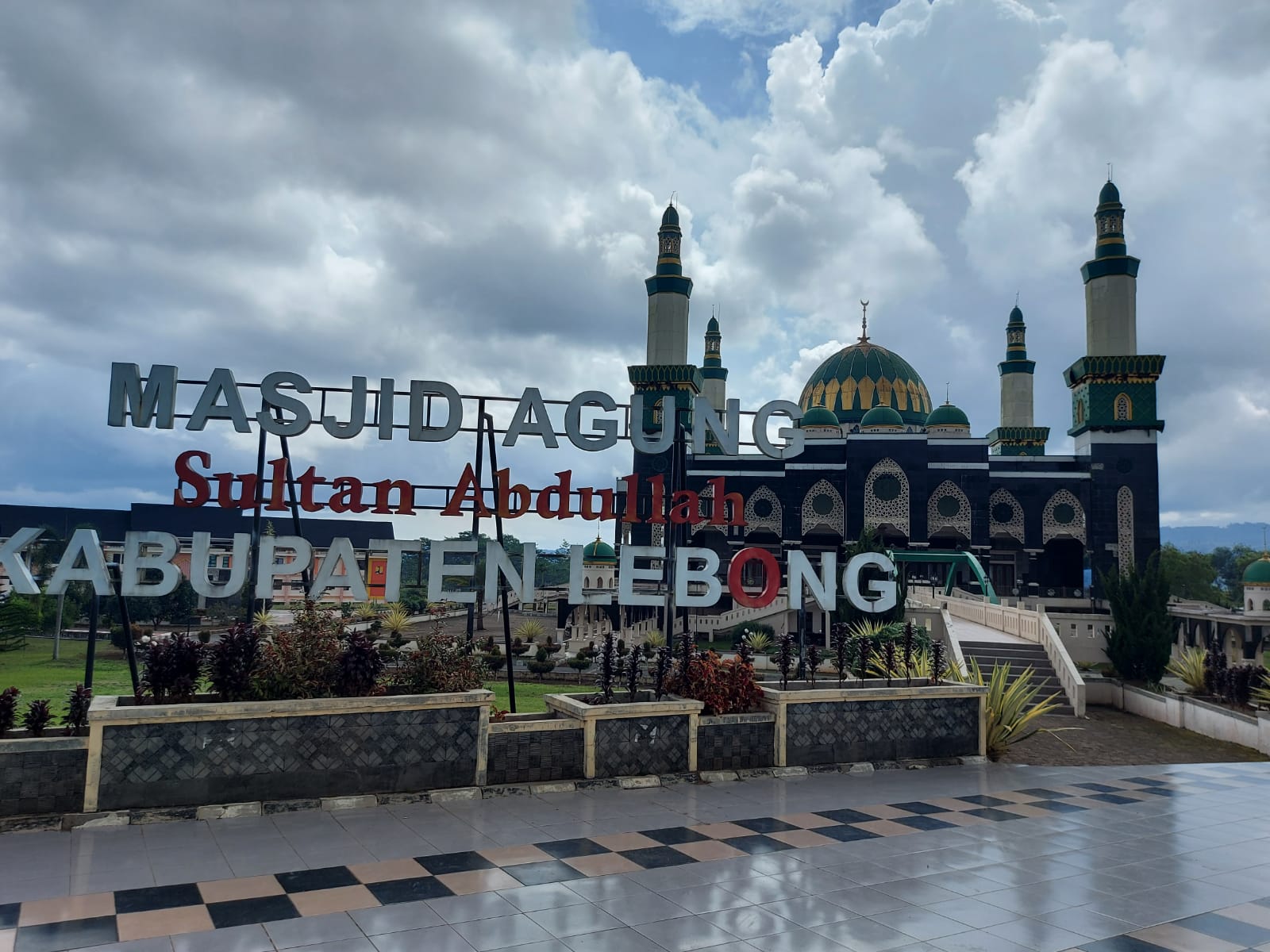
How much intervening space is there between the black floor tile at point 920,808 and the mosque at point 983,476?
1586 inches

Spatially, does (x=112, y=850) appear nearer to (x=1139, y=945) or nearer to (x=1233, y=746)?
(x=1139, y=945)

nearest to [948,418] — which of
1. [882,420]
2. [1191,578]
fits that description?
[882,420]

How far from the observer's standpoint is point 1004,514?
2216 inches

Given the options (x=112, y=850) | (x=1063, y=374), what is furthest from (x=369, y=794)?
(x=1063, y=374)

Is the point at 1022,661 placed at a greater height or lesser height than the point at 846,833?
greater

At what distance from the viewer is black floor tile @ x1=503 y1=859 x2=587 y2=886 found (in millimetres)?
8539

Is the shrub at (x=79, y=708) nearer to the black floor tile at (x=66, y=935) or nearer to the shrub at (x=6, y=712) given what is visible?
the shrub at (x=6, y=712)

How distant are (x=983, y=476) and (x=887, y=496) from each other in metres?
5.71

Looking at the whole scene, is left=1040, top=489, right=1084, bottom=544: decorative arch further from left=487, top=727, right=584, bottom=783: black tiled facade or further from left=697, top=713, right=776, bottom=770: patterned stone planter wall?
left=487, top=727, right=584, bottom=783: black tiled facade

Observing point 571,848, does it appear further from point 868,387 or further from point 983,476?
point 868,387

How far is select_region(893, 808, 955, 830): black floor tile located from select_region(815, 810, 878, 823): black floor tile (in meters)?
0.34

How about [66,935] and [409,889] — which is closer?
[66,935]

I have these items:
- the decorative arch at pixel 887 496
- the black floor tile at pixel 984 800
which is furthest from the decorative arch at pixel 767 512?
the black floor tile at pixel 984 800

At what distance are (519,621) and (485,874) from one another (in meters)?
56.8
